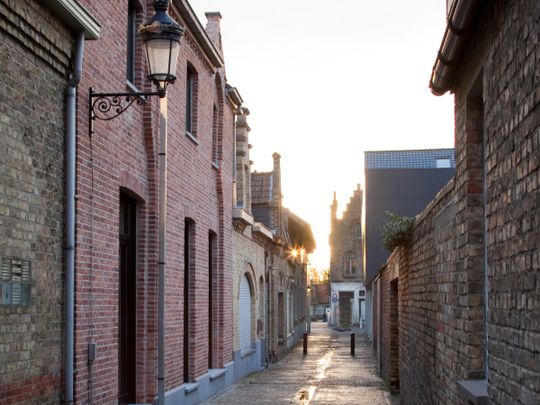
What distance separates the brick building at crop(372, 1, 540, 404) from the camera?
16.1 feet

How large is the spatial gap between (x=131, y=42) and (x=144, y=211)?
2.48 m

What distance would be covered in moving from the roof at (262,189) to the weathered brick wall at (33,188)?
24605 mm

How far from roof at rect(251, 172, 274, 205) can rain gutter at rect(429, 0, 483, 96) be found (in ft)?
80.2

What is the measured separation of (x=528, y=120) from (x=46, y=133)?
4.82 metres

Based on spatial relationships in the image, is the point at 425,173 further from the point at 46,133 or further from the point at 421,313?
the point at 46,133

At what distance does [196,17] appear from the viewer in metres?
15.6

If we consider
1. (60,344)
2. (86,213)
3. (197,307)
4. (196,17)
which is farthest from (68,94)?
(197,307)

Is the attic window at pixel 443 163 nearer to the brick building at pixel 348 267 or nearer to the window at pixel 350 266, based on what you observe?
the brick building at pixel 348 267

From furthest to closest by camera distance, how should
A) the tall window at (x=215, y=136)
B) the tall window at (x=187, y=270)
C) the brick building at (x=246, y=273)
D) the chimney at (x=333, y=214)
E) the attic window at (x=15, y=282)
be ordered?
the chimney at (x=333, y=214) → the brick building at (x=246, y=273) → the tall window at (x=215, y=136) → the tall window at (x=187, y=270) → the attic window at (x=15, y=282)

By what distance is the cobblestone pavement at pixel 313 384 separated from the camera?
1786 cm

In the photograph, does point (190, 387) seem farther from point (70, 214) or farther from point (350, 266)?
point (350, 266)

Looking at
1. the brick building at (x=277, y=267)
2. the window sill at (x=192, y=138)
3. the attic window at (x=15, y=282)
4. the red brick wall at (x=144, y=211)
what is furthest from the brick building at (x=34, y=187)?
the brick building at (x=277, y=267)

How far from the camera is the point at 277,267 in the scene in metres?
32.3

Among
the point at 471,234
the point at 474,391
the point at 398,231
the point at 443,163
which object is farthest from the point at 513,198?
the point at 443,163
